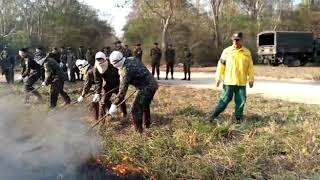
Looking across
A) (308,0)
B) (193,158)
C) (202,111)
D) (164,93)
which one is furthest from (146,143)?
(308,0)

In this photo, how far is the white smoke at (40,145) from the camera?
6.43m

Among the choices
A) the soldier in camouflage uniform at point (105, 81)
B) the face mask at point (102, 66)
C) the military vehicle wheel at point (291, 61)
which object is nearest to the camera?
the face mask at point (102, 66)

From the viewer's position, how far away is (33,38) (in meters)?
42.0

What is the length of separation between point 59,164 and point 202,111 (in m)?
4.45

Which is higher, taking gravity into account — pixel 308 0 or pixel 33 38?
pixel 308 0

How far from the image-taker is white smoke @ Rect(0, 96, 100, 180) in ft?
21.1

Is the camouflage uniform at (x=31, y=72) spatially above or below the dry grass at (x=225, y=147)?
above

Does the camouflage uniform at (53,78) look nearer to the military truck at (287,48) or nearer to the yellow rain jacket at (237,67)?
the yellow rain jacket at (237,67)

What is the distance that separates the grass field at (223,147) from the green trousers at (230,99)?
21 centimetres

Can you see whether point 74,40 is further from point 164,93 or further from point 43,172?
point 43,172

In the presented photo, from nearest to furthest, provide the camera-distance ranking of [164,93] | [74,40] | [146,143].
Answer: [146,143]
[164,93]
[74,40]

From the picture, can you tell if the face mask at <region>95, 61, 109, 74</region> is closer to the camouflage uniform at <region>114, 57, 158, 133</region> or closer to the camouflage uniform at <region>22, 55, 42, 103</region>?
the camouflage uniform at <region>114, 57, 158, 133</region>

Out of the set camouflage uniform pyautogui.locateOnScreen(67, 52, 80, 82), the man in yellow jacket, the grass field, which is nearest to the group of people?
the man in yellow jacket

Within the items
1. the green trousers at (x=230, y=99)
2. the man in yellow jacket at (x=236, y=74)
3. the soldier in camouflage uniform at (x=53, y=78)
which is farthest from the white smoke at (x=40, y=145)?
the soldier in camouflage uniform at (x=53, y=78)
